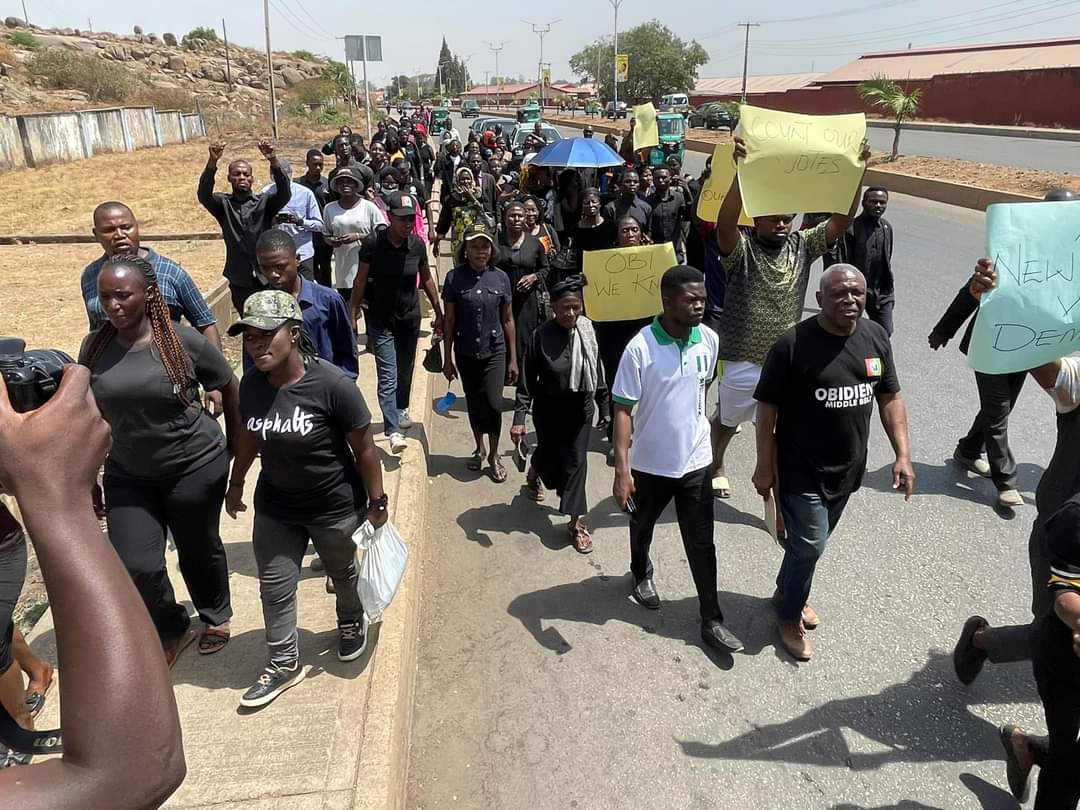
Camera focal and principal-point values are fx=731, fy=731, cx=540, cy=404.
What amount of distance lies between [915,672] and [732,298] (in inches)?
85.2

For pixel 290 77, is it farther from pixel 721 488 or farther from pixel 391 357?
pixel 721 488

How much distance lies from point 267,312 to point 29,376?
1.60 metres

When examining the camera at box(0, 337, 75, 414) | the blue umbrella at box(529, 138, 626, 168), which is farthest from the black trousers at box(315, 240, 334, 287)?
the camera at box(0, 337, 75, 414)

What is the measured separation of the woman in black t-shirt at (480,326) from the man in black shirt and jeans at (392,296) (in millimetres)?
286

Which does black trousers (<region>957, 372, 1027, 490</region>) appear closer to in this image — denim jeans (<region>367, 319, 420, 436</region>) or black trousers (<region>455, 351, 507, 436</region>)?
black trousers (<region>455, 351, 507, 436</region>)

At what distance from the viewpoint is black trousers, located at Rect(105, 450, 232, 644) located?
2967mm

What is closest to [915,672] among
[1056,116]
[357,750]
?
[357,750]

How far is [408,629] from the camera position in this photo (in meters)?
3.49

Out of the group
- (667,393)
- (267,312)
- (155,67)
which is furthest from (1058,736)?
(155,67)

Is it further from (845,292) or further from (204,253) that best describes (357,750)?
(204,253)

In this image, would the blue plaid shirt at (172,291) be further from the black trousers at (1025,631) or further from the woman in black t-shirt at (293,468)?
the black trousers at (1025,631)

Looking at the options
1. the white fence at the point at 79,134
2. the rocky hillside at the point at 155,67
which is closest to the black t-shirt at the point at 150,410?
the white fence at the point at 79,134

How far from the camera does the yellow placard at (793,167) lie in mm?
3744

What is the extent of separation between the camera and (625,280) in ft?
16.2
